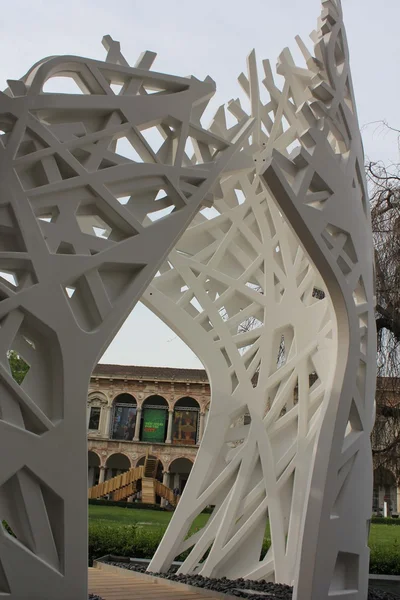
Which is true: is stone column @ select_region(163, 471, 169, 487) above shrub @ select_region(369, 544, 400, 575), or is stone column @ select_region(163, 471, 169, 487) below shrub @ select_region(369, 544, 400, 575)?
below

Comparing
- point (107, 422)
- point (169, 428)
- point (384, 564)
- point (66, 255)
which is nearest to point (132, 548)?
point (384, 564)

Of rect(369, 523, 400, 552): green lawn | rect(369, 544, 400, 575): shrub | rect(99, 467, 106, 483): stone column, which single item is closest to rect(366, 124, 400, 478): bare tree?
rect(369, 544, 400, 575): shrub

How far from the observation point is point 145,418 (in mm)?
53125

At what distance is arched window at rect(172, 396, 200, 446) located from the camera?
5259cm

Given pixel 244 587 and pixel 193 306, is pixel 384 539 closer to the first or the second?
pixel 244 587

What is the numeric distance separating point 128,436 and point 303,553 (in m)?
48.1

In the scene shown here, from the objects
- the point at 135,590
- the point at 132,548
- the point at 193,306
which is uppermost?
the point at 193,306

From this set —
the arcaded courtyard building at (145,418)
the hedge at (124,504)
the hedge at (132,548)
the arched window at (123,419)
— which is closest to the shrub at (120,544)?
the hedge at (132,548)

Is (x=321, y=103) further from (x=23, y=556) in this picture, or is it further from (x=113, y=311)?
(x=23, y=556)

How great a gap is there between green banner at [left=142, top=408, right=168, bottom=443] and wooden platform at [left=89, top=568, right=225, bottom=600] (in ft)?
143

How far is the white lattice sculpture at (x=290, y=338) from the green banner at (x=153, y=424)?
43027mm

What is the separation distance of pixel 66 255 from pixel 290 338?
6014mm

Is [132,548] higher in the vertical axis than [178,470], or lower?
higher

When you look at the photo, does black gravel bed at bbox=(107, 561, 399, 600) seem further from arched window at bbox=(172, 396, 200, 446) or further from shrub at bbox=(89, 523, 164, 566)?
arched window at bbox=(172, 396, 200, 446)
